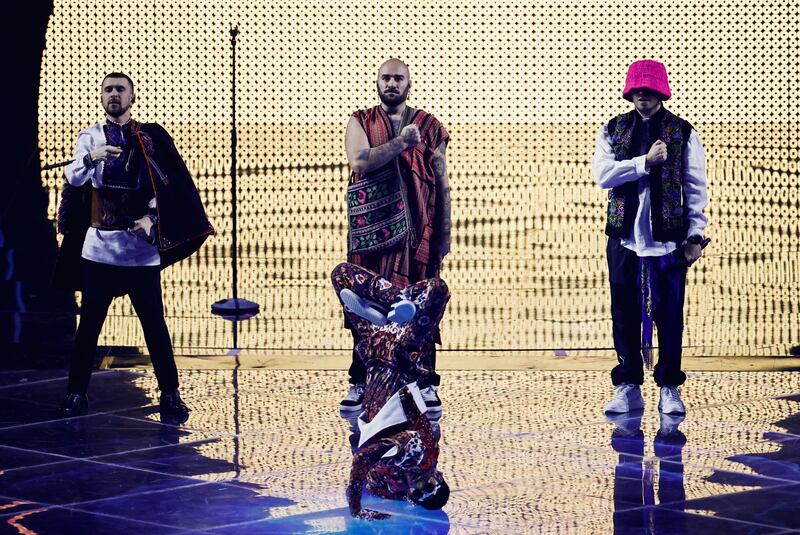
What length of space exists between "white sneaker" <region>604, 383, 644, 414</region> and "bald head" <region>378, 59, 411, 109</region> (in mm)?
1499

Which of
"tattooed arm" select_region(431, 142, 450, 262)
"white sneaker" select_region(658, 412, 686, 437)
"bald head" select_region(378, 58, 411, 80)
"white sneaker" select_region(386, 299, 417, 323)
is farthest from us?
"tattooed arm" select_region(431, 142, 450, 262)

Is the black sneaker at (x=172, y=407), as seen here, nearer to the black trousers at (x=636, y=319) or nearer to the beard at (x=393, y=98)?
the beard at (x=393, y=98)

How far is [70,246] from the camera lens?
6.24 meters

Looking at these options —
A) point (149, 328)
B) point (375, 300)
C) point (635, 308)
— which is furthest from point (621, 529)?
point (149, 328)

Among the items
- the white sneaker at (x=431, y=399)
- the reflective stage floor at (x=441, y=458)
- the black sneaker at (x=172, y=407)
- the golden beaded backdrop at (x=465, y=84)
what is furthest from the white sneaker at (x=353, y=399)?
the golden beaded backdrop at (x=465, y=84)

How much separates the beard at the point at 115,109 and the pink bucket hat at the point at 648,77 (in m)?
2.01

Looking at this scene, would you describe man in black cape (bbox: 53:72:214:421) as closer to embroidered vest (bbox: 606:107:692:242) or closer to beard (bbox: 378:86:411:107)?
beard (bbox: 378:86:411:107)

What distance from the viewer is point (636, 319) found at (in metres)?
6.27

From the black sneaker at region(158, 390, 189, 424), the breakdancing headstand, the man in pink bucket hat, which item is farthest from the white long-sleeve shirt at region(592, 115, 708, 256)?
the black sneaker at region(158, 390, 189, 424)

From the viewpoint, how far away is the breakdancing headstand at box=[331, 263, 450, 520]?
4.64 m

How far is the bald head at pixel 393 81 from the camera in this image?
598 centimetres

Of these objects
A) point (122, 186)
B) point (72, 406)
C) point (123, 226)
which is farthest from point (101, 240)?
point (72, 406)

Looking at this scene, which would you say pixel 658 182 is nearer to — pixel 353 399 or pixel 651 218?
pixel 651 218

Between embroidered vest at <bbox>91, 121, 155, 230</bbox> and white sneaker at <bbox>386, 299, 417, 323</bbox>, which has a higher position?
embroidered vest at <bbox>91, 121, 155, 230</bbox>
